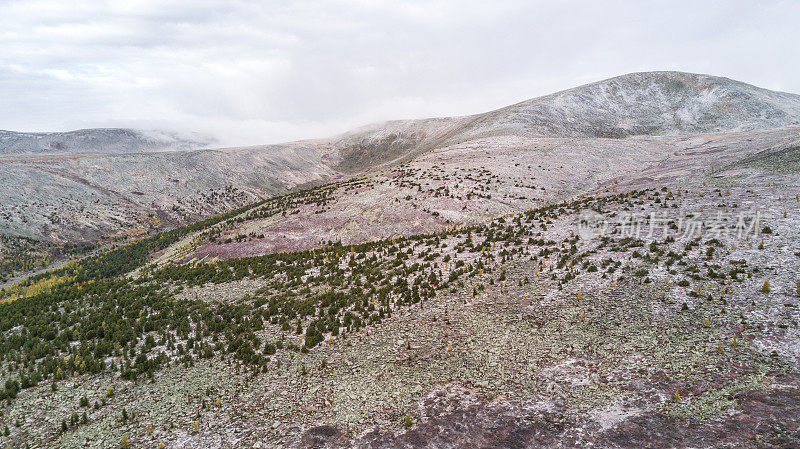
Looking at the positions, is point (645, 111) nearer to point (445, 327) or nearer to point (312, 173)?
point (445, 327)

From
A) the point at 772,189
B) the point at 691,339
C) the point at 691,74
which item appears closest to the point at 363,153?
the point at 691,74

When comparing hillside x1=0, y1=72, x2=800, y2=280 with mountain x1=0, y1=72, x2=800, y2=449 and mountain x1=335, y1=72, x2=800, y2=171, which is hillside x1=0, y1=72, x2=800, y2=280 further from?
mountain x1=0, y1=72, x2=800, y2=449

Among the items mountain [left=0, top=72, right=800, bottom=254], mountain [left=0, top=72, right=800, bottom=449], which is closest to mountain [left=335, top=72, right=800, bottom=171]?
mountain [left=0, top=72, right=800, bottom=254]

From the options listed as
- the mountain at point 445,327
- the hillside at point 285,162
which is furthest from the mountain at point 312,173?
the mountain at point 445,327

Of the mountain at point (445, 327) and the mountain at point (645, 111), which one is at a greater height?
the mountain at point (645, 111)

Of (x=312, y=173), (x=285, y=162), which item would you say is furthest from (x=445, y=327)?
→ (x=285, y=162)

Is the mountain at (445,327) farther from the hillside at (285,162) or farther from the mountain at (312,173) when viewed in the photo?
the mountain at (312,173)

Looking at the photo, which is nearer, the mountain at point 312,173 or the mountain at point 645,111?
the mountain at point 312,173

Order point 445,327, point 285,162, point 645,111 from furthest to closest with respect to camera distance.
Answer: point 285,162
point 645,111
point 445,327

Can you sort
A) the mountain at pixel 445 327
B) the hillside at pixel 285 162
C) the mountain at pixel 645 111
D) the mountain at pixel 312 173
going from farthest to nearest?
1. the mountain at pixel 645 111
2. the mountain at pixel 312 173
3. the hillside at pixel 285 162
4. the mountain at pixel 445 327

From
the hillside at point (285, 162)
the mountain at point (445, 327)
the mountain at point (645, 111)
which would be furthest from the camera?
the mountain at point (645, 111)

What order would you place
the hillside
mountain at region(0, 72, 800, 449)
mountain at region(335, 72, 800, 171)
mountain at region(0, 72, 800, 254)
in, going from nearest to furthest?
mountain at region(0, 72, 800, 449), the hillside, mountain at region(0, 72, 800, 254), mountain at region(335, 72, 800, 171)

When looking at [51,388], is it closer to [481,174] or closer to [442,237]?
[442,237]
